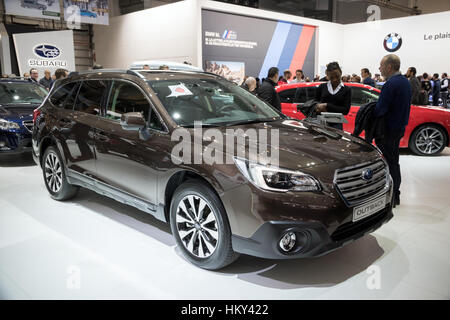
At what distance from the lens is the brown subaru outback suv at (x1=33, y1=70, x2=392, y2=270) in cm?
238

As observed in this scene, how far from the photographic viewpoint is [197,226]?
8.99ft

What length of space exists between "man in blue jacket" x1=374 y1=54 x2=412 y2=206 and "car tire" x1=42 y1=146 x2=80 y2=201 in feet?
11.0

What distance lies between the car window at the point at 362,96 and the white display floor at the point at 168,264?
3.10m

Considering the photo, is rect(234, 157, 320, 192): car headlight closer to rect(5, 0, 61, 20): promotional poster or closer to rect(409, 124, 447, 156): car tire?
rect(409, 124, 447, 156): car tire

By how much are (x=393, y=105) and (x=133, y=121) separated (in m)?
2.52

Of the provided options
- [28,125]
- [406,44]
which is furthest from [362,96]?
[406,44]

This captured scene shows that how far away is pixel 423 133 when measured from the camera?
6715 millimetres

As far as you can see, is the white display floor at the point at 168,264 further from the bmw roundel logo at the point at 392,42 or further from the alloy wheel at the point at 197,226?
the bmw roundel logo at the point at 392,42

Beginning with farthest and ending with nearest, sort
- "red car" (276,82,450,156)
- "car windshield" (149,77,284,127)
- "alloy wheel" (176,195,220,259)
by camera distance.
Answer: "red car" (276,82,450,156)
"car windshield" (149,77,284,127)
"alloy wheel" (176,195,220,259)

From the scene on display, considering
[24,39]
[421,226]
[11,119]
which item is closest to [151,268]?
[421,226]

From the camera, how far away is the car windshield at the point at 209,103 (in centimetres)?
309

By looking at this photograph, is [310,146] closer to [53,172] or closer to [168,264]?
[168,264]

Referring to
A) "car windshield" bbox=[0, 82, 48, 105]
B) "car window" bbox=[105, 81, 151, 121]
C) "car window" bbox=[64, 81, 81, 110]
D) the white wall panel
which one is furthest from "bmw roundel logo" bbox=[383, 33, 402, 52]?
"car window" bbox=[105, 81, 151, 121]

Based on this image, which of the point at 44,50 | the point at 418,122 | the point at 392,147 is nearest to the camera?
the point at 392,147
